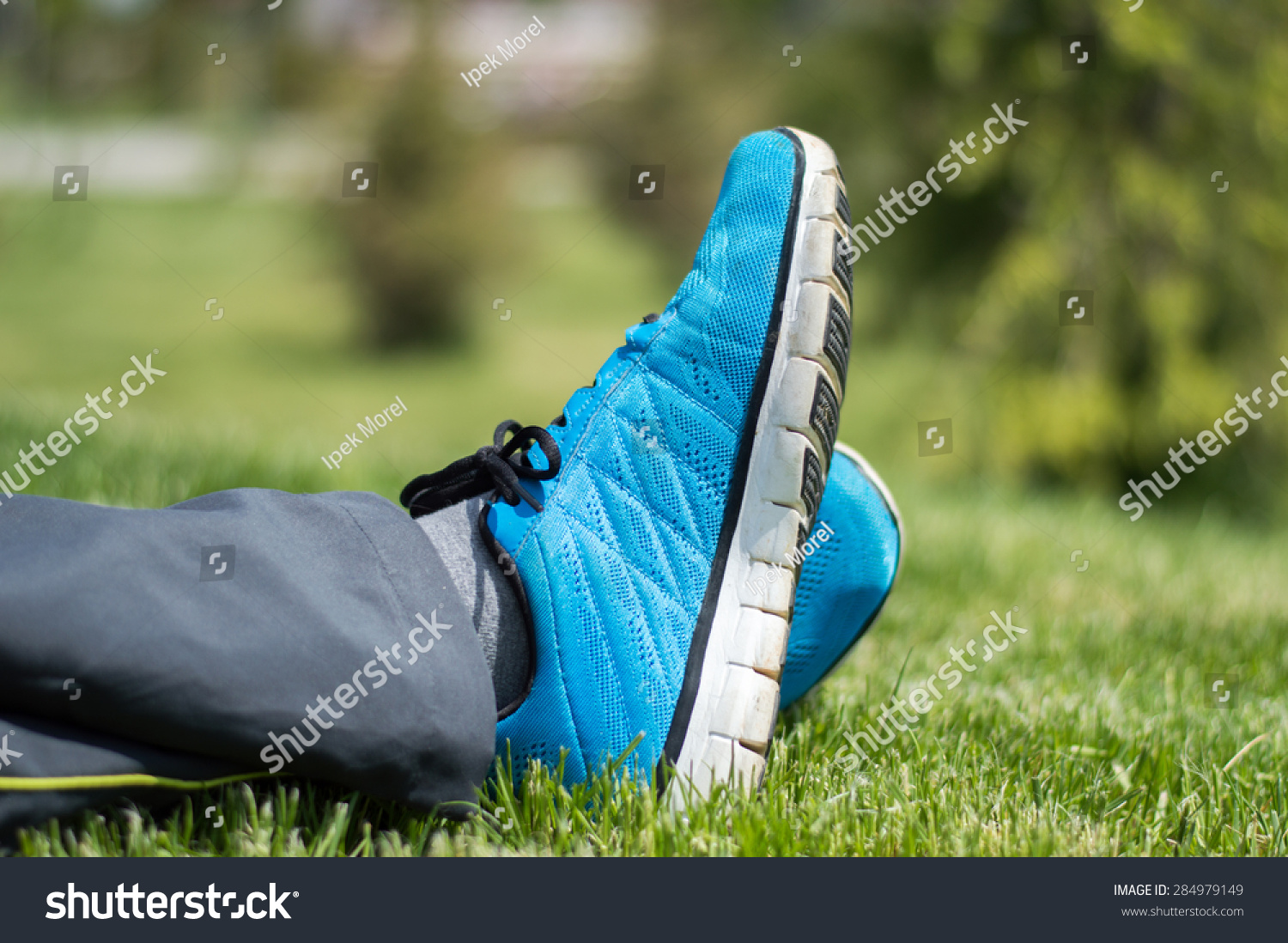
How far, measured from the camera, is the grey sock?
3.91 ft

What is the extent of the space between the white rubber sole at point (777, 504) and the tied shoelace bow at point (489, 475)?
302 mm

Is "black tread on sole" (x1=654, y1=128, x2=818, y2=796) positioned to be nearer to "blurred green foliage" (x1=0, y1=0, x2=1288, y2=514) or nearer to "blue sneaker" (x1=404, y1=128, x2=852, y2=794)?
"blue sneaker" (x1=404, y1=128, x2=852, y2=794)

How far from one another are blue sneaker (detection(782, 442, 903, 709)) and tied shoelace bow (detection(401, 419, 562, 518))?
1.52 ft

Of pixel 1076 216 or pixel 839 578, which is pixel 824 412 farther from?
pixel 1076 216

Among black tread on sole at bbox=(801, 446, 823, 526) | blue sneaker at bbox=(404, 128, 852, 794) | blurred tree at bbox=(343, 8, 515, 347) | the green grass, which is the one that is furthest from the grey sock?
blurred tree at bbox=(343, 8, 515, 347)

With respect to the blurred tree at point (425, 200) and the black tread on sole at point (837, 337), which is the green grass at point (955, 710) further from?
the blurred tree at point (425, 200)

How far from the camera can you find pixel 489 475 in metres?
1.34

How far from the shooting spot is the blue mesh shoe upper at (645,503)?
3.94ft

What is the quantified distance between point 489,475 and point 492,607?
0.22 metres

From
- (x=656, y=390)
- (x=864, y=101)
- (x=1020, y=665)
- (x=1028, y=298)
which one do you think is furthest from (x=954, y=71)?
(x=656, y=390)

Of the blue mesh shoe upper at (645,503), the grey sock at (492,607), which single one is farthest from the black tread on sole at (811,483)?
the grey sock at (492,607)
